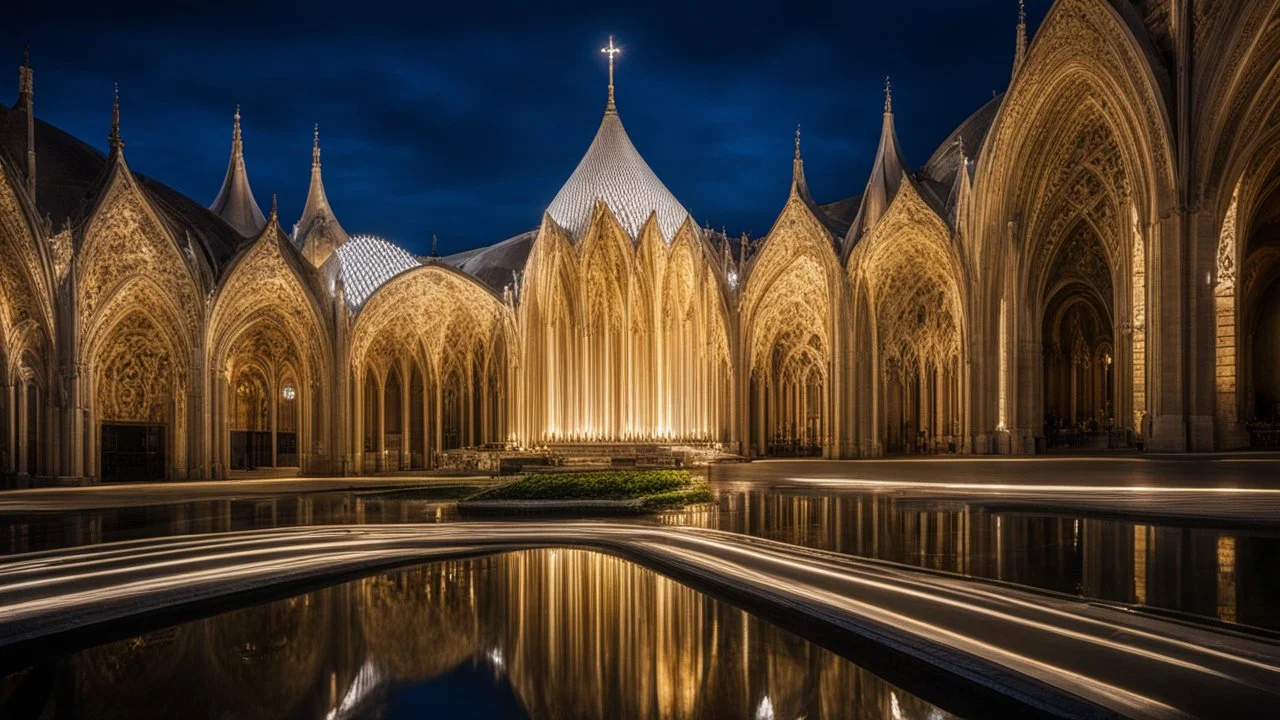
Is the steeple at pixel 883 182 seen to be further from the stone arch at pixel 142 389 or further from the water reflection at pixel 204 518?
the stone arch at pixel 142 389

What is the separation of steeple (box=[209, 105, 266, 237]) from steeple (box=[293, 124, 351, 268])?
204 centimetres

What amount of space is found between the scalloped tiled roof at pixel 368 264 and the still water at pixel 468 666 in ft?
90.4

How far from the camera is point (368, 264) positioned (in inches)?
1281

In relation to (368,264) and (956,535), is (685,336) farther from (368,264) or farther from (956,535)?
(956,535)

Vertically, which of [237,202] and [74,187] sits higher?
[237,202]

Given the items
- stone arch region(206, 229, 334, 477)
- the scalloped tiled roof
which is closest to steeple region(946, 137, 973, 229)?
the scalloped tiled roof

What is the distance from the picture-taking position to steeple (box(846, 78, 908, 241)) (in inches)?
1064

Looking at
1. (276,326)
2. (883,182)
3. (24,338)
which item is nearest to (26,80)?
(24,338)

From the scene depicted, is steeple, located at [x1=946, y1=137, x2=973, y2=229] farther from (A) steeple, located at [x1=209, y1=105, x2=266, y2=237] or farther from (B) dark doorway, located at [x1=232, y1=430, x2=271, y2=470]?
(B) dark doorway, located at [x1=232, y1=430, x2=271, y2=470]

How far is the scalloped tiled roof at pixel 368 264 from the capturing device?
104 ft

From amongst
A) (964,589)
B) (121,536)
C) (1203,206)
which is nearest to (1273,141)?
(1203,206)

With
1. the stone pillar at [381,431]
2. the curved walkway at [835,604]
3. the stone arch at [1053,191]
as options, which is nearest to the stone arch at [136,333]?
the stone pillar at [381,431]

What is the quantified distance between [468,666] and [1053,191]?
73.7ft

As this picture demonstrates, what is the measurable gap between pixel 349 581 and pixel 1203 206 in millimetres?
16168
